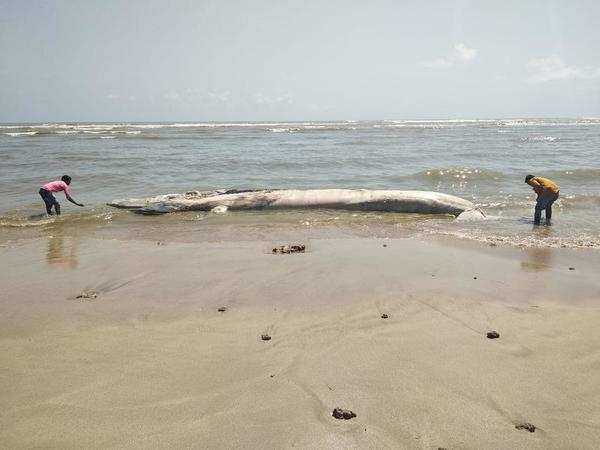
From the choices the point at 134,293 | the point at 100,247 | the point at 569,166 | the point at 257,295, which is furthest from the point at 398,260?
the point at 569,166

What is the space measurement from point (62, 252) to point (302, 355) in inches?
201

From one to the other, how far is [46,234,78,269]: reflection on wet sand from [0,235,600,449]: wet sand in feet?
0.62

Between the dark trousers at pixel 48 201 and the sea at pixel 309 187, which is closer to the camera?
the sea at pixel 309 187

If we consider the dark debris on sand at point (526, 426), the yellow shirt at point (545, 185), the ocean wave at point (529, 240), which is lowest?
the ocean wave at point (529, 240)

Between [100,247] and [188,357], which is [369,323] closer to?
[188,357]

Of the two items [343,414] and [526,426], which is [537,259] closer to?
[526,426]

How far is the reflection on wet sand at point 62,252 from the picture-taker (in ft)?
20.5

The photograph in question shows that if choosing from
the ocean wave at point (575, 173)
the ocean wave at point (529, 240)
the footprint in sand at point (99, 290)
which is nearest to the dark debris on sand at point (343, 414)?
the footprint in sand at point (99, 290)

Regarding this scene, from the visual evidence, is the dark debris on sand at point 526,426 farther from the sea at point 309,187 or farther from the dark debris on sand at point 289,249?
the sea at point 309,187

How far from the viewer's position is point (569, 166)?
18.4 m

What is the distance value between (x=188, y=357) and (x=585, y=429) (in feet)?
8.49

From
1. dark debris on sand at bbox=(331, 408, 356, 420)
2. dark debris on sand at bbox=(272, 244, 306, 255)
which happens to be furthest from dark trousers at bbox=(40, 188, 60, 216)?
dark debris on sand at bbox=(331, 408, 356, 420)

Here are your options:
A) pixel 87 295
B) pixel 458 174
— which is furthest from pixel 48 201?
pixel 458 174

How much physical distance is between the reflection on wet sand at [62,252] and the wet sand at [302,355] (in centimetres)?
19
